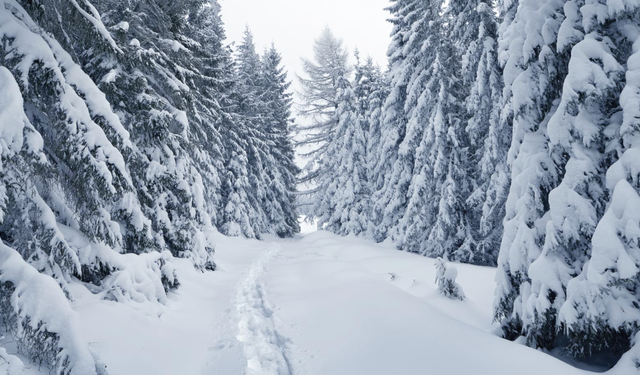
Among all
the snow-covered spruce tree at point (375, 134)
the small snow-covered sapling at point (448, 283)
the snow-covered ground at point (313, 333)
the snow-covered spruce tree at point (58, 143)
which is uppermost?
the snow-covered spruce tree at point (375, 134)

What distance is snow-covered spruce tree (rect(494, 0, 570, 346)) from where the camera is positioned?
473 centimetres

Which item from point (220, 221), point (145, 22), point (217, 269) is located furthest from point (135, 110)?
point (220, 221)

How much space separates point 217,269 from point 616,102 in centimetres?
1136

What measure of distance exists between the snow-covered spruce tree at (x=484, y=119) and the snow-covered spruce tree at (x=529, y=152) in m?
6.49

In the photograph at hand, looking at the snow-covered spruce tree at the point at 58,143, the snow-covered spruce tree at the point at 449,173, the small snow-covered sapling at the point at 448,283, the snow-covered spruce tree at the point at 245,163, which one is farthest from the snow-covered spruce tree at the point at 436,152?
the snow-covered spruce tree at the point at 58,143

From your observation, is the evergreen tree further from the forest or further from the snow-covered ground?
the snow-covered ground

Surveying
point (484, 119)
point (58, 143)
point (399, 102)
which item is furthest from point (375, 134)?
point (58, 143)

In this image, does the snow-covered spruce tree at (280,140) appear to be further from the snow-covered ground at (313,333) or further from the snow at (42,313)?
the snow at (42,313)

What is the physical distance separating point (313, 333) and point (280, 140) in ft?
89.1

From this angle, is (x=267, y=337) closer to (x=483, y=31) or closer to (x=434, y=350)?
(x=434, y=350)

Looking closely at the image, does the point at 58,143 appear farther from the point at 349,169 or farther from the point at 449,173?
the point at 349,169

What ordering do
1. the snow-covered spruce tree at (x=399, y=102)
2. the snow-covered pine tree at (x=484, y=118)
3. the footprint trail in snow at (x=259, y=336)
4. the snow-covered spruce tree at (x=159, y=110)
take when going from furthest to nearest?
the snow-covered spruce tree at (x=399, y=102), the snow-covered pine tree at (x=484, y=118), the snow-covered spruce tree at (x=159, y=110), the footprint trail in snow at (x=259, y=336)

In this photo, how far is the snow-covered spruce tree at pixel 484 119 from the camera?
1211 centimetres

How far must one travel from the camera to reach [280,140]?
31.7 m
